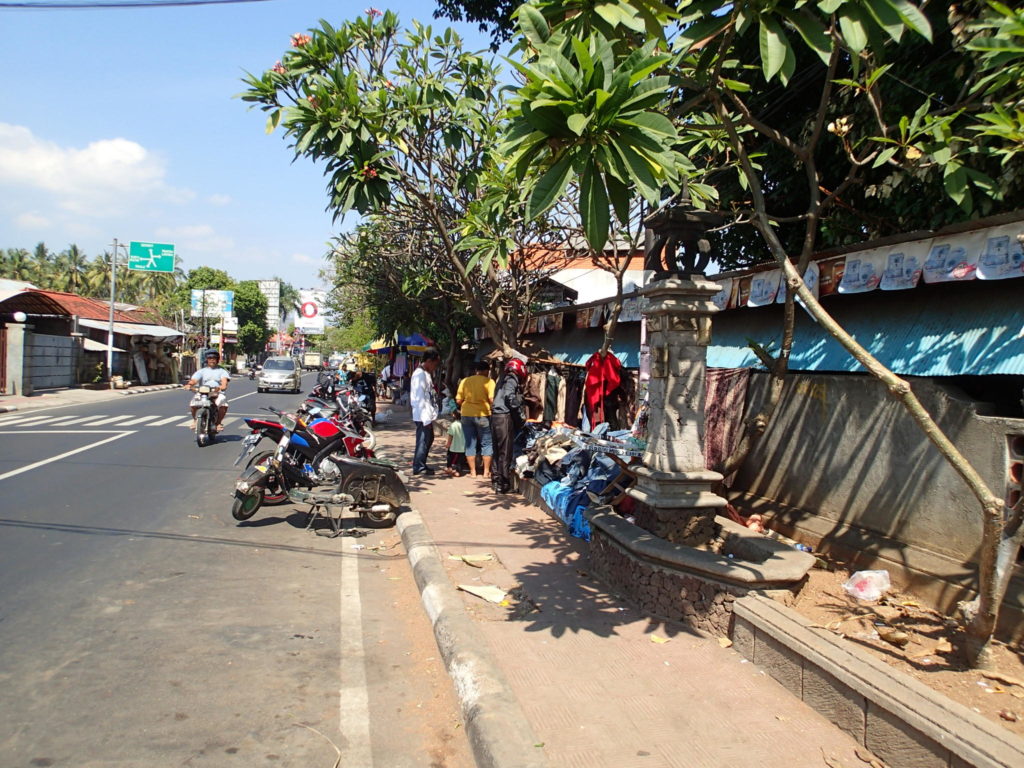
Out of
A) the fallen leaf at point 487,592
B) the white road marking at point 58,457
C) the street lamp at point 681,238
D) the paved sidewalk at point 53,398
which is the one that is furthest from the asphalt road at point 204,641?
the paved sidewalk at point 53,398

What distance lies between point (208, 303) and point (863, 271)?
57.6 metres

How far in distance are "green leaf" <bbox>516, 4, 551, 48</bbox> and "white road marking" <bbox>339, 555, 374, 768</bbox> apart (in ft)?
12.3

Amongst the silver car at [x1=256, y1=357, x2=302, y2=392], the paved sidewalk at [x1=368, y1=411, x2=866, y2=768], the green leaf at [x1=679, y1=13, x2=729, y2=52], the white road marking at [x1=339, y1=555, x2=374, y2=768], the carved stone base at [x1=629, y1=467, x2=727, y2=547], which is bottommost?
the white road marking at [x1=339, y1=555, x2=374, y2=768]

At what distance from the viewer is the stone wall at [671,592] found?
14.6 feet

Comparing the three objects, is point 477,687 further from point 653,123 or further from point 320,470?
point 320,470

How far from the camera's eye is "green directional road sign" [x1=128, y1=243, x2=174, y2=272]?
1231 inches

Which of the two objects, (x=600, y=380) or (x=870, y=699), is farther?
(x=600, y=380)

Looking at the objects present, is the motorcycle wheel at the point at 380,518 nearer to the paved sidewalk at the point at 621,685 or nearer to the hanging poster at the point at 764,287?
the paved sidewalk at the point at 621,685

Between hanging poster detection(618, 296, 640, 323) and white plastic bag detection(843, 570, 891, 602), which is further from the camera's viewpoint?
hanging poster detection(618, 296, 640, 323)

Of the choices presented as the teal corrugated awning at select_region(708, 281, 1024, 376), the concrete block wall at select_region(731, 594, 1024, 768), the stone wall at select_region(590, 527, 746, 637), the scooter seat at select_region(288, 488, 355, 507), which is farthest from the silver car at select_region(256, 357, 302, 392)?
the concrete block wall at select_region(731, 594, 1024, 768)

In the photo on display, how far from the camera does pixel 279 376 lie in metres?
30.3

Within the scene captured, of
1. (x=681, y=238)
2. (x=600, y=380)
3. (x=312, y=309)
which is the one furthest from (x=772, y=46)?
(x=312, y=309)

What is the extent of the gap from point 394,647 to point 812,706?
2.54 metres

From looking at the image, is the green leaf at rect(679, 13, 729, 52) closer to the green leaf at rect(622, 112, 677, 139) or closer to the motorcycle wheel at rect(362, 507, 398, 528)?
the green leaf at rect(622, 112, 677, 139)
